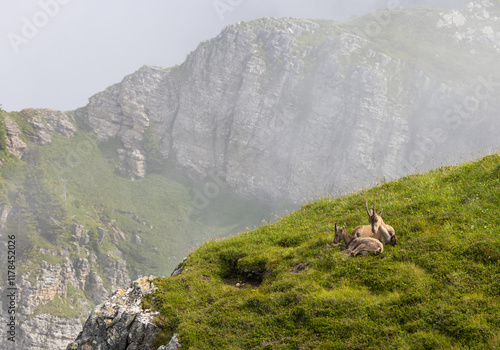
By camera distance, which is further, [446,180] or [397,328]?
[446,180]

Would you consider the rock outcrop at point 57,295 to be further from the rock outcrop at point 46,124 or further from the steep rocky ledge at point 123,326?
the steep rocky ledge at point 123,326

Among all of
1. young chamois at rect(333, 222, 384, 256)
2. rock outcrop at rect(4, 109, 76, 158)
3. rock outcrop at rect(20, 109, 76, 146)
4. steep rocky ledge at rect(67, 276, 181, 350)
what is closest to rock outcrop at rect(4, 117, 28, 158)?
rock outcrop at rect(4, 109, 76, 158)

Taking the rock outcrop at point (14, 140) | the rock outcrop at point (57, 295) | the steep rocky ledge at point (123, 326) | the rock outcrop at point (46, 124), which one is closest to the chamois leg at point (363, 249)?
the steep rocky ledge at point (123, 326)

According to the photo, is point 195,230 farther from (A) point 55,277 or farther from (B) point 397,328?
(B) point 397,328

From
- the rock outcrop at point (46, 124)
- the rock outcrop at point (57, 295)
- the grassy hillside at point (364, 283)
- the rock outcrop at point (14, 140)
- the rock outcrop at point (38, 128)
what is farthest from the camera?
the rock outcrop at point (46, 124)

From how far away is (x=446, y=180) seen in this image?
14438 mm

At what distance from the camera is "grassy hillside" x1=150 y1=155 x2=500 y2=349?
26.1 ft

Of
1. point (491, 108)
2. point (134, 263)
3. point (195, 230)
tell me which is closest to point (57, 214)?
point (134, 263)

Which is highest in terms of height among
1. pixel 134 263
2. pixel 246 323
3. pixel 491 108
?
pixel 491 108

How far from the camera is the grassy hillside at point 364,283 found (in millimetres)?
7953

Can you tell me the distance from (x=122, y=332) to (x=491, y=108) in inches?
8767

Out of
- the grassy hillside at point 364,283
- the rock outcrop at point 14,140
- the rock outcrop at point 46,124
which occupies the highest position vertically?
the rock outcrop at point 46,124

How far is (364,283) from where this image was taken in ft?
32.6

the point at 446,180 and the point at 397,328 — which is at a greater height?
the point at 446,180
